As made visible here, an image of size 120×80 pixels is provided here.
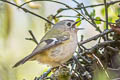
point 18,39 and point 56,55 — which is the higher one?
point 56,55

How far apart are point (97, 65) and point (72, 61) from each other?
220 millimetres

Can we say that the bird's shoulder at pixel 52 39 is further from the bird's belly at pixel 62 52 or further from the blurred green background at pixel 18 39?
the blurred green background at pixel 18 39

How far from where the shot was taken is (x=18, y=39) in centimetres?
325

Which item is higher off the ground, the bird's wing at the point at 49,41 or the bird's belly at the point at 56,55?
the bird's wing at the point at 49,41

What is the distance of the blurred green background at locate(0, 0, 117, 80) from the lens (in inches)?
89.4

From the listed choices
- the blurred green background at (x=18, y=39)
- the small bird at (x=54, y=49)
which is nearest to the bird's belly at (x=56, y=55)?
the small bird at (x=54, y=49)

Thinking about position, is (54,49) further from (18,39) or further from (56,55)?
(18,39)

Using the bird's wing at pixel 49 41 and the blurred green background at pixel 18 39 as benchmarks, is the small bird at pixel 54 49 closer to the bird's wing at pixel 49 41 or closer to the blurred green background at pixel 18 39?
the bird's wing at pixel 49 41

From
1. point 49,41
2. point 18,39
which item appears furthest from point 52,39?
point 18,39

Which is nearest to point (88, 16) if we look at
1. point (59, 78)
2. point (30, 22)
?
point (59, 78)

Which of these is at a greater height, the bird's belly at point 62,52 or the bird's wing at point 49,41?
the bird's wing at point 49,41

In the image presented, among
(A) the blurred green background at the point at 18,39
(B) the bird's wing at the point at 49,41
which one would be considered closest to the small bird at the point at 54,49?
(B) the bird's wing at the point at 49,41

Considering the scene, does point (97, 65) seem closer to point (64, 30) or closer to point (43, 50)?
point (43, 50)

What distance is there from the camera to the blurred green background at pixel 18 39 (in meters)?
2.27
